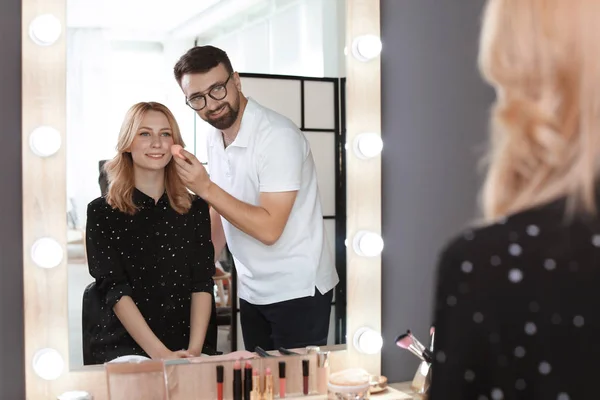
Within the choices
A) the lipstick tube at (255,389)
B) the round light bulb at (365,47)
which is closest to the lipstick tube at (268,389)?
the lipstick tube at (255,389)

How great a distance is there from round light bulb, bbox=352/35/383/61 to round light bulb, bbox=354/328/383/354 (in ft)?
1.92

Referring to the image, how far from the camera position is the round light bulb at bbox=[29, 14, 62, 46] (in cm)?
129

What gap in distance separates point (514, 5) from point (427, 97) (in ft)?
3.66

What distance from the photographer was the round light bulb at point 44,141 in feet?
4.26

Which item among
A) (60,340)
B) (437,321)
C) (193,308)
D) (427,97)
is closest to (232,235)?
(193,308)

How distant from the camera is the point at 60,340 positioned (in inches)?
51.8

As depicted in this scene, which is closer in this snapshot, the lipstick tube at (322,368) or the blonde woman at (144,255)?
the blonde woman at (144,255)

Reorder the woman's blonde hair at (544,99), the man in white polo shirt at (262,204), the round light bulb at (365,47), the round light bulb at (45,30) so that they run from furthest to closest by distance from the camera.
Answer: the round light bulb at (365,47) → the man in white polo shirt at (262,204) → the round light bulb at (45,30) → the woman's blonde hair at (544,99)

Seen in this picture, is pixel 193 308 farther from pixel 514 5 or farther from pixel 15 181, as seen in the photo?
pixel 514 5

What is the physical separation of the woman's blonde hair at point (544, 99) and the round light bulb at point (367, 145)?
1.00 m

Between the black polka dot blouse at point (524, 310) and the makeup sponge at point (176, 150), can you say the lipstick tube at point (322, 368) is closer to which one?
the makeup sponge at point (176, 150)

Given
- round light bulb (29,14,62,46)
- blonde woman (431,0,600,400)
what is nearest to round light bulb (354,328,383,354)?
round light bulb (29,14,62,46)

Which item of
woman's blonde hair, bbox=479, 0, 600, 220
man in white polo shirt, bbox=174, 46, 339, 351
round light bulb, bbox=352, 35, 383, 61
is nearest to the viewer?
woman's blonde hair, bbox=479, 0, 600, 220

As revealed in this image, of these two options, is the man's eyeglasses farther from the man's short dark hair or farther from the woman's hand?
the woman's hand
